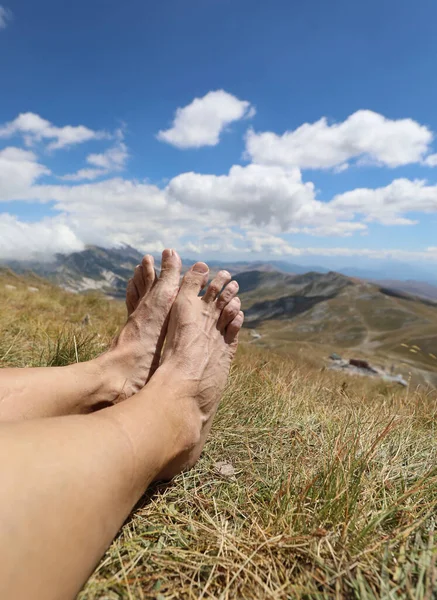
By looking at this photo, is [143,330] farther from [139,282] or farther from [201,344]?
[139,282]

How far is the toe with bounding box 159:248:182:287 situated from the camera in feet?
9.20

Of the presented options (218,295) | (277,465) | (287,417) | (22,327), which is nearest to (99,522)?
(277,465)

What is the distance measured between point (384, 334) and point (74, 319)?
3393 inches

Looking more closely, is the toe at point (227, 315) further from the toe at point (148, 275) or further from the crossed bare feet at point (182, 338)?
the toe at point (148, 275)

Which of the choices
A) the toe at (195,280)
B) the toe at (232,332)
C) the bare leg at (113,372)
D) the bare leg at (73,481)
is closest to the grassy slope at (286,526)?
the bare leg at (73,481)

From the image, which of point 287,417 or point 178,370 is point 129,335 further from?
point 287,417

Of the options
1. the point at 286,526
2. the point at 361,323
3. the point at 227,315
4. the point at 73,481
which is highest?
the point at 227,315

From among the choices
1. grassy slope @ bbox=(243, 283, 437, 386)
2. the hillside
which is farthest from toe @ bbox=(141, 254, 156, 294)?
grassy slope @ bbox=(243, 283, 437, 386)

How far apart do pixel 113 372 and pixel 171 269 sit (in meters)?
1.13

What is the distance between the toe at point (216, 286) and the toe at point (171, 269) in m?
0.29

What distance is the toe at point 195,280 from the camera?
2.70 m

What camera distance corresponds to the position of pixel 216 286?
274cm

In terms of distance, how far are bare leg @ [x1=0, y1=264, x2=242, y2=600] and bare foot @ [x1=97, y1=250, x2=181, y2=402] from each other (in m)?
0.55

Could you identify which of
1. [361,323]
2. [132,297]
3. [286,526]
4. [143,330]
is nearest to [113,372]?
[143,330]
